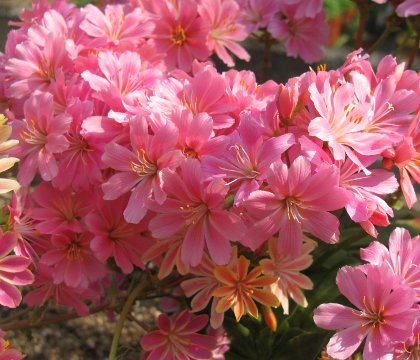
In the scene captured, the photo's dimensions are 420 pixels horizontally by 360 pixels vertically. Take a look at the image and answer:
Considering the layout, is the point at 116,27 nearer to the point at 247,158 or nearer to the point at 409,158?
the point at 247,158

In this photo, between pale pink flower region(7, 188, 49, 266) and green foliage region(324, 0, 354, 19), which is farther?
green foliage region(324, 0, 354, 19)

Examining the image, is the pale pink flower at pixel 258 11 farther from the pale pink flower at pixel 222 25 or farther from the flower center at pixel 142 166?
the flower center at pixel 142 166

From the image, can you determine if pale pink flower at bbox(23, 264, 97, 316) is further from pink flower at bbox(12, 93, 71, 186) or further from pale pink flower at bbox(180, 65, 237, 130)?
pale pink flower at bbox(180, 65, 237, 130)

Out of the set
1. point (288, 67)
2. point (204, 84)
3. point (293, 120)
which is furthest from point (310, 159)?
point (288, 67)

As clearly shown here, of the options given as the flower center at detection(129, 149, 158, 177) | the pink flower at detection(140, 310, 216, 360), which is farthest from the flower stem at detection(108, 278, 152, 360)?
the flower center at detection(129, 149, 158, 177)

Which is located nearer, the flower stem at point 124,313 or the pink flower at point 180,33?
the flower stem at point 124,313

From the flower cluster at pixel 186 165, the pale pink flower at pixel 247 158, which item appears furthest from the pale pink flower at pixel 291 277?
the pale pink flower at pixel 247 158
